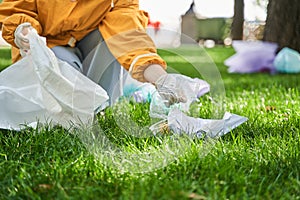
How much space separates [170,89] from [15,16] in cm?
69

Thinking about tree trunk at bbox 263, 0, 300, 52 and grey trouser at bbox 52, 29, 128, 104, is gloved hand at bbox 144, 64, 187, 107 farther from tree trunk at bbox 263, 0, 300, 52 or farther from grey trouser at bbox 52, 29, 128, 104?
tree trunk at bbox 263, 0, 300, 52

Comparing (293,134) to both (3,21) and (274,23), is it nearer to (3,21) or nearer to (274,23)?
(3,21)

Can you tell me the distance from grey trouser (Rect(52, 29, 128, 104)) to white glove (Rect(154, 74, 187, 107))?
514 millimetres

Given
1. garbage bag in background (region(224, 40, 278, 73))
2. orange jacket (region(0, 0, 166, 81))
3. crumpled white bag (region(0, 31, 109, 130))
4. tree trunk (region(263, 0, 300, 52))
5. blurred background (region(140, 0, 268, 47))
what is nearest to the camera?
crumpled white bag (region(0, 31, 109, 130))

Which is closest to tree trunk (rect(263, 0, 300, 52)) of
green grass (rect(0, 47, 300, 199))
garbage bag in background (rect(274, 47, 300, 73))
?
garbage bag in background (rect(274, 47, 300, 73))

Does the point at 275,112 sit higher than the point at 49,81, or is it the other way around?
the point at 49,81

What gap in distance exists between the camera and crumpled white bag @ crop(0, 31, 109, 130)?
6.45 feet

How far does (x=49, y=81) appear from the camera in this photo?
77.3 inches

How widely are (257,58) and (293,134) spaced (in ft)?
11.5

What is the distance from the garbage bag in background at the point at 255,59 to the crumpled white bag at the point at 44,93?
3366mm

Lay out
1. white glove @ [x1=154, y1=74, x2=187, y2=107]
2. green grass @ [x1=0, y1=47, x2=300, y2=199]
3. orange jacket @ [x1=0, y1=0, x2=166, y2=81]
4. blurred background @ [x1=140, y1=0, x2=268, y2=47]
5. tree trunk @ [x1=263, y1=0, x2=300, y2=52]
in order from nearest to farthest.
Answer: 1. green grass @ [x1=0, y1=47, x2=300, y2=199]
2. white glove @ [x1=154, y1=74, x2=187, y2=107]
3. orange jacket @ [x1=0, y1=0, x2=166, y2=81]
4. tree trunk @ [x1=263, y1=0, x2=300, y2=52]
5. blurred background @ [x1=140, y1=0, x2=268, y2=47]

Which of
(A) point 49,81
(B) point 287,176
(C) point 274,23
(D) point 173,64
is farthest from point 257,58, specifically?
(B) point 287,176

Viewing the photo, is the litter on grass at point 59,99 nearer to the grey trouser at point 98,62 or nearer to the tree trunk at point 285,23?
the grey trouser at point 98,62

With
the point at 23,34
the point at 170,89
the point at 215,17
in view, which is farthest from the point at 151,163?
the point at 215,17
